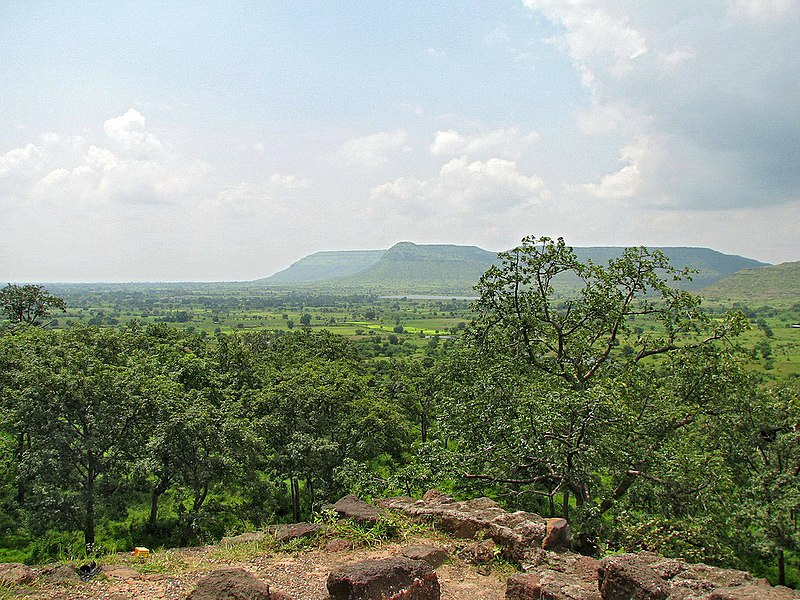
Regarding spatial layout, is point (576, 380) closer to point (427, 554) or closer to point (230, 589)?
point (427, 554)

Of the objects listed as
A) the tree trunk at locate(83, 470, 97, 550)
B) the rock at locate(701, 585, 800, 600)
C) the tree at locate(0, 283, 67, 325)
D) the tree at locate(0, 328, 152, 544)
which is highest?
the tree at locate(0, 283, 67, 325)

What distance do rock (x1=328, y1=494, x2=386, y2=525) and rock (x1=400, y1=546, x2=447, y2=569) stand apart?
1304 mm

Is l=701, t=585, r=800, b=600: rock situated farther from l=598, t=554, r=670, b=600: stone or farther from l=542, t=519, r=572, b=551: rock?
l=542, t=519, r=572, b=551: rock

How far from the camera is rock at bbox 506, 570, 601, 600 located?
7904 mm

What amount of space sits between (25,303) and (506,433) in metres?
50.9

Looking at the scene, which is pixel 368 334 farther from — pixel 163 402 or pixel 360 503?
pixel 360 503

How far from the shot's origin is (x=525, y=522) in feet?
34.8

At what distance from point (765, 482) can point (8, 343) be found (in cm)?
3337

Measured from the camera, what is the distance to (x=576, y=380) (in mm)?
16344

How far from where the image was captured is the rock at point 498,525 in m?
10.1

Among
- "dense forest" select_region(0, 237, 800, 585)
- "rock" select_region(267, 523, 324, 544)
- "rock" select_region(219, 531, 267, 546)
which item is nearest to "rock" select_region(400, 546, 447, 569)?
"rock" select_region(267, 523, 324, 544)

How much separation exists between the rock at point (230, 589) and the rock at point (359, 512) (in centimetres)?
429

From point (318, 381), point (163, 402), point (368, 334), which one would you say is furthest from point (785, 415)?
point (368, 334)

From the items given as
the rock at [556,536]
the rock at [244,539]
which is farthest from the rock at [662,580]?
the rock at [244,539]
